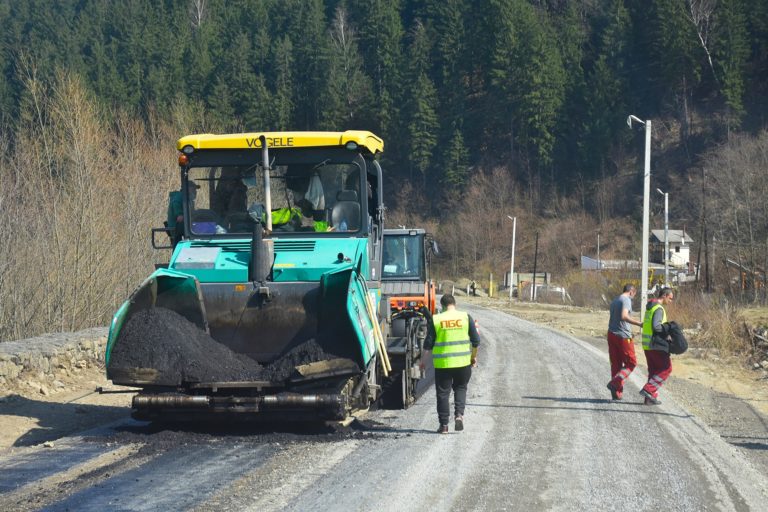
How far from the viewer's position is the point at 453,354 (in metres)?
10.7

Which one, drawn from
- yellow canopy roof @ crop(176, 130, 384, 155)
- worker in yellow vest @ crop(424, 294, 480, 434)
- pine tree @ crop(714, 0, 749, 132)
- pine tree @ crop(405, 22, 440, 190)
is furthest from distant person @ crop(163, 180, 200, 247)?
pine tree @ crop(405, 22, 440, 190)

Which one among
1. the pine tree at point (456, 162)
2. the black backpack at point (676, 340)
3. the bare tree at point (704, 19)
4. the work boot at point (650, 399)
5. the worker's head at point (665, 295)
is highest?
the bare tree at point (704, 19)

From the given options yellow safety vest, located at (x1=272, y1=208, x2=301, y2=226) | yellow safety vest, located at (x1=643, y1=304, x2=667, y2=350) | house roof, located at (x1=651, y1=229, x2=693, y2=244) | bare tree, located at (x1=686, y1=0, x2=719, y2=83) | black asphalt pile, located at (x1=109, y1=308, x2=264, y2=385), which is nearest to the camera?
black asphalt pile, located at (x1=109, y1=308, x2=264, y2=385)

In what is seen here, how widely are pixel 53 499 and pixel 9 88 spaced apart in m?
45.1

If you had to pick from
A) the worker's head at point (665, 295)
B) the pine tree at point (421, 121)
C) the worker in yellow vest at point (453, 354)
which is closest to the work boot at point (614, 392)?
the worker's head at point (665, 295)

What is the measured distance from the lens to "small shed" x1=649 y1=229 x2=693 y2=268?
230 ft

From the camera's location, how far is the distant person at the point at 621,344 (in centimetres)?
1392

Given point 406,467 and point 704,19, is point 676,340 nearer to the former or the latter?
point 406,467

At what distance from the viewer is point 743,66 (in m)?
73.9

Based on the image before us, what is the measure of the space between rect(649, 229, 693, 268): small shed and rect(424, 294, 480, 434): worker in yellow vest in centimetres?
6002

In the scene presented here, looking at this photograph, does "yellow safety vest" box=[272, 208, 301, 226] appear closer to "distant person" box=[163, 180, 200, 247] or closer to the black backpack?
"distant person" box=[163, 180, 200, 247]

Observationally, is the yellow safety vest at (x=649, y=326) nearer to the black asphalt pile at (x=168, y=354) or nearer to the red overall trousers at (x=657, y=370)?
the red overall trousers at (x=657, y=370)

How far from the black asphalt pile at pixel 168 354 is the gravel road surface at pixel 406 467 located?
27.0 inches

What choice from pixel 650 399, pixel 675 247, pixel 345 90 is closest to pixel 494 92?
pixel 345 90
